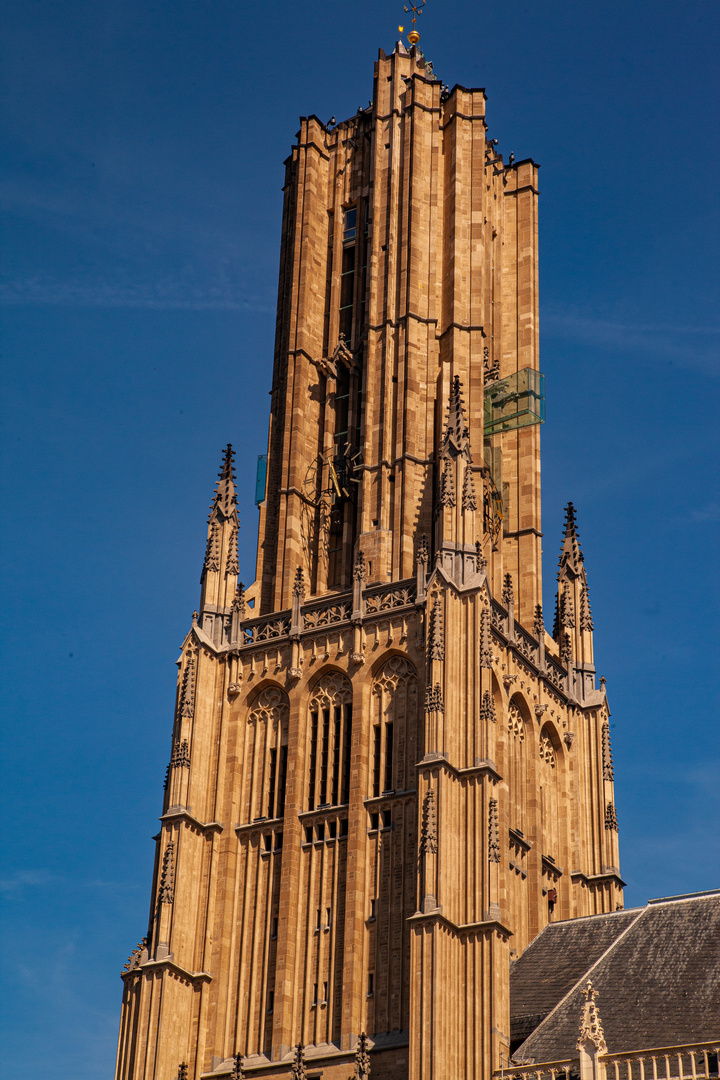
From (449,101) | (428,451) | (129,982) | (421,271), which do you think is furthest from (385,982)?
(449,101)

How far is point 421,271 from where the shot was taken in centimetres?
6500

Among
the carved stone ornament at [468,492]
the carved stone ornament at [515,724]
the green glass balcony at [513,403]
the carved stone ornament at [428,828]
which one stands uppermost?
the green glass balcony at [513,403]

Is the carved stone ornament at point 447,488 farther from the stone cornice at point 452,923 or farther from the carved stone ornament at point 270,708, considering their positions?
the stone cornice at point 452,923

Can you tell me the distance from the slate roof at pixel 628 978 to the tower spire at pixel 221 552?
13.7 meters

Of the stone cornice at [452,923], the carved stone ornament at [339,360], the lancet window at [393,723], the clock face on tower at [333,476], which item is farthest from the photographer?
the carved stone ornament at [339,360]

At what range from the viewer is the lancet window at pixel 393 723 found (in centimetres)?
5575

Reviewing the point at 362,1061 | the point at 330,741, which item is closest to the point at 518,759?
the point at 330,741

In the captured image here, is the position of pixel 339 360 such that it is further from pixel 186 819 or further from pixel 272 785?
pixel 186 819

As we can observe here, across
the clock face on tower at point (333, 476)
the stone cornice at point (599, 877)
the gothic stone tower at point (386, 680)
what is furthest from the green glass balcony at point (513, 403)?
the stone cornice at point (599, 877)

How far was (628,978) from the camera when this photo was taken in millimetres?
50875

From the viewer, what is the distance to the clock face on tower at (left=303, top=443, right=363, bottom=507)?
207ft

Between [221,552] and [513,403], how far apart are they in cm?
1102

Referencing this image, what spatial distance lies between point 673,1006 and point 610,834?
12.8 meters

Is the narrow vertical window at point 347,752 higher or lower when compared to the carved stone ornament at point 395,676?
lower
